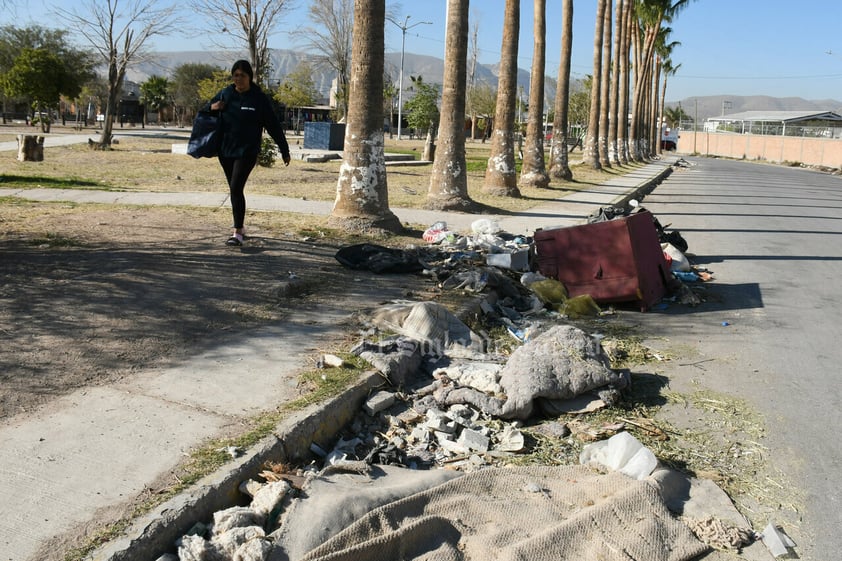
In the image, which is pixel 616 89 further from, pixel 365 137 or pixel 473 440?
pixel 473 440

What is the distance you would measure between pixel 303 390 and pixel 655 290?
465 centimetres

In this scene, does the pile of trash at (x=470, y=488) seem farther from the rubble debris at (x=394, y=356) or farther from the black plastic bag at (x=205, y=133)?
the black plastic bag at (x=205, y=133)

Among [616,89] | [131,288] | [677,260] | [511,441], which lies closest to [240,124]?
[131,288]

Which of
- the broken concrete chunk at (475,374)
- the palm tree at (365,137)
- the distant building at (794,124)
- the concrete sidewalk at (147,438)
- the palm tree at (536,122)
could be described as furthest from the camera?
the distant building at (794,124)

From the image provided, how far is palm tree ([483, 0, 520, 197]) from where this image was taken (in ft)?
55.2

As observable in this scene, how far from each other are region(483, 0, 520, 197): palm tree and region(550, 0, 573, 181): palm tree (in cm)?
718

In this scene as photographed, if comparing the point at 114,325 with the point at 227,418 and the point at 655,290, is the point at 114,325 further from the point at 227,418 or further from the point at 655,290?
the point at 655,290

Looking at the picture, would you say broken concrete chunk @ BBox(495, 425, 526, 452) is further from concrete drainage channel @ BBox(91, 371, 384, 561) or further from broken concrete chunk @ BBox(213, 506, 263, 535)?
broken concrete chunk @ BBox(213, 506, 263, 535)

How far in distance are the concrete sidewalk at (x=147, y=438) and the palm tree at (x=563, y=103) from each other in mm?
19843

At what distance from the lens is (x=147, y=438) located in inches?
150

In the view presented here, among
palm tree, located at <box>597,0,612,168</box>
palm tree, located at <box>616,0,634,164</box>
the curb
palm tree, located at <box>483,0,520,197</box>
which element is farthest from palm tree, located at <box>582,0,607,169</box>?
palm tree, located at <box>483,0,520,197</box>

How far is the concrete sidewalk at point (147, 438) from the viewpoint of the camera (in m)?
3.04

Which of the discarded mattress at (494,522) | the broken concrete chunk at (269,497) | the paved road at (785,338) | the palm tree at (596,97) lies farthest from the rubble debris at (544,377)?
the palm tree at (596,97)

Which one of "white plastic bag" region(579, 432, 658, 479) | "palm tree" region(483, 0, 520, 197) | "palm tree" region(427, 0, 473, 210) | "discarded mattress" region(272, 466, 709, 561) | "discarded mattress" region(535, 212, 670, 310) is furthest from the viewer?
"palm tree" region(483, 0, 520, 197)
